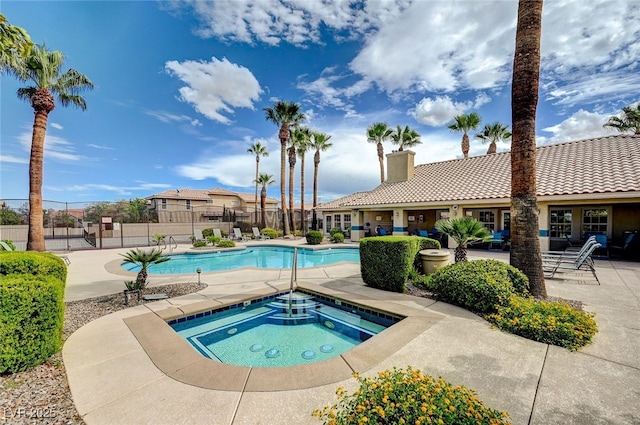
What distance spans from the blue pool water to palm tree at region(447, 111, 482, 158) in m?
18.5

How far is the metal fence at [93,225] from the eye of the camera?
17609 millimetres

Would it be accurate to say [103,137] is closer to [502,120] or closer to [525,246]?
[525,246]

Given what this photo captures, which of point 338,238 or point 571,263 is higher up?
point 571,263

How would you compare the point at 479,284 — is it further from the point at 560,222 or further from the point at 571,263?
the point at 560,222

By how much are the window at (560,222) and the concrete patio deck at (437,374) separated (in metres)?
11.5

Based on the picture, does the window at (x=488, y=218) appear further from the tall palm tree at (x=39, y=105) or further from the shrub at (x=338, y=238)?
the tall palm tree at (x=39, y=105)

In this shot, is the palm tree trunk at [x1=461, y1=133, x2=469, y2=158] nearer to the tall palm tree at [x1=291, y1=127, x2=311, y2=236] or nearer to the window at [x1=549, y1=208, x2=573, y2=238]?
the window at [x1=549, y1=208, x2=573, y2=238]

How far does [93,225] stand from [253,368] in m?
25.1

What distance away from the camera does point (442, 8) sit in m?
8.01

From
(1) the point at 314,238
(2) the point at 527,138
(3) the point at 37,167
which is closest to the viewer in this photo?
(2) the point at 527,138

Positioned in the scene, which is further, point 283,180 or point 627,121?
point 283,180

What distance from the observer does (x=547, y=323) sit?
13.2 feet

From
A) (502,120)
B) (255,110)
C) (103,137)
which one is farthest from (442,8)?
(103,137)

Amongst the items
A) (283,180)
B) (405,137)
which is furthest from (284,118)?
(405,137)
